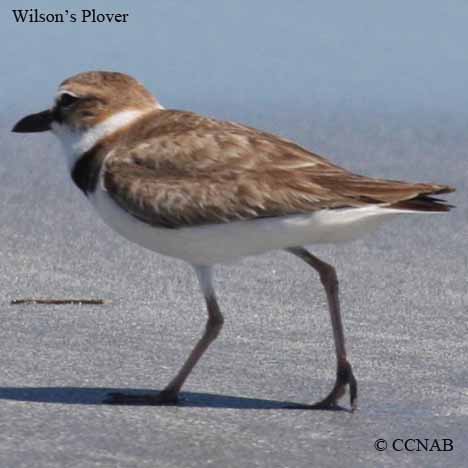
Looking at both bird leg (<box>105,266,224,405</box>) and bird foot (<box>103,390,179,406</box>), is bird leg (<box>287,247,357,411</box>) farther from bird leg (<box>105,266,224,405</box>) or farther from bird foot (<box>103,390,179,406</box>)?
bird foot (<box>103,390,179,406</box>)

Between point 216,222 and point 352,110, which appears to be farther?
point 352,110

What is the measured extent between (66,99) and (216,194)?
0.91m

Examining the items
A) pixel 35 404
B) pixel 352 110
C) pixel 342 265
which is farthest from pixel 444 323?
pixel 352 110

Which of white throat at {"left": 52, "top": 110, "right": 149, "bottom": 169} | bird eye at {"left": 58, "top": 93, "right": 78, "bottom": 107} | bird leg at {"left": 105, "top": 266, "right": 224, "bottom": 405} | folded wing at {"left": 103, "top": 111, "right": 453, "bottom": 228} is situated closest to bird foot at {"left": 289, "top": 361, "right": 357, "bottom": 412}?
bird leg at {"left": 105, "top": 266, "right": 224, "bottom": 405}

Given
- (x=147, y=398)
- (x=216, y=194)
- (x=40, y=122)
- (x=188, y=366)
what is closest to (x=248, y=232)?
(x=216, y=194)

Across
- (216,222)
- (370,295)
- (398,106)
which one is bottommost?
(398,106)

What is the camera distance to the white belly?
6.08 m

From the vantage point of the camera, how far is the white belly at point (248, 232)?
6.08m

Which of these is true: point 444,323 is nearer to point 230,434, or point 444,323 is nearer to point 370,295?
point 370,295

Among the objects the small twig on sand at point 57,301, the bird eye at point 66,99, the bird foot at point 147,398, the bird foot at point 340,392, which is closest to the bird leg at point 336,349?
the bird foot at point 340,392

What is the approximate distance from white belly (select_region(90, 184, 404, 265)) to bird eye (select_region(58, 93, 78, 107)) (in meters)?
0.52

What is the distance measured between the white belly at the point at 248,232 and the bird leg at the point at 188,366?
17 centimetres

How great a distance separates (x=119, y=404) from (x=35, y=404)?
0.34 metres

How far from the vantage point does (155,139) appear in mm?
6363
